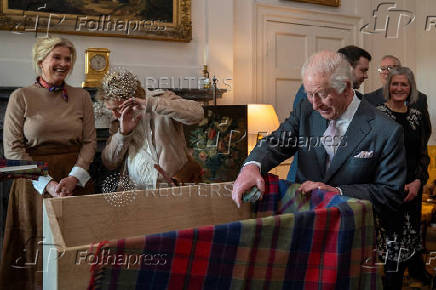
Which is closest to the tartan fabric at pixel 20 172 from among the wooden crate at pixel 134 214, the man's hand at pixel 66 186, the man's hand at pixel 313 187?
the man's hand at pixel 66 186

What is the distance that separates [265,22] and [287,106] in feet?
3.22

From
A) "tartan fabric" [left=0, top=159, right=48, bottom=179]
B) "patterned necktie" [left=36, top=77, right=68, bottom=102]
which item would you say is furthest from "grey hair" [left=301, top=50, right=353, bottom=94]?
"patterned necktie" [left=36, top=77, right=68, bottom=102]

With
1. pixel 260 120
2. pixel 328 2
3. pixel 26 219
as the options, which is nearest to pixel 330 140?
pixel 26 219

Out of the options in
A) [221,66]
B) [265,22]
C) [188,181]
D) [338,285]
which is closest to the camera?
[338,285]

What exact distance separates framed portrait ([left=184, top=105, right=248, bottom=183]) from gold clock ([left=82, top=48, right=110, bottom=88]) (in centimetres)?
89

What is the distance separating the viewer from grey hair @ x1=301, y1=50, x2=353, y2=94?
5.43ft

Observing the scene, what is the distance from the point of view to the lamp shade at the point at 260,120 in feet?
13.6

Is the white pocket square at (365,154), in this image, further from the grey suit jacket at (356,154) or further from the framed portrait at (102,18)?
the framed portrait at (102,18)

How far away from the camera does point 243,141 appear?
4.05 m

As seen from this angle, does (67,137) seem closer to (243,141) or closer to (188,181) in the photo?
(188,181)

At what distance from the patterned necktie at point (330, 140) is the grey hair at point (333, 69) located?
0.18 m

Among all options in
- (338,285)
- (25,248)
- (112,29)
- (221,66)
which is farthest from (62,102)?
(221,66)

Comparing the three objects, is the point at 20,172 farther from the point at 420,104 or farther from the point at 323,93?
the point at 420,104

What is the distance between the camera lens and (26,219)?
7.97 feet
